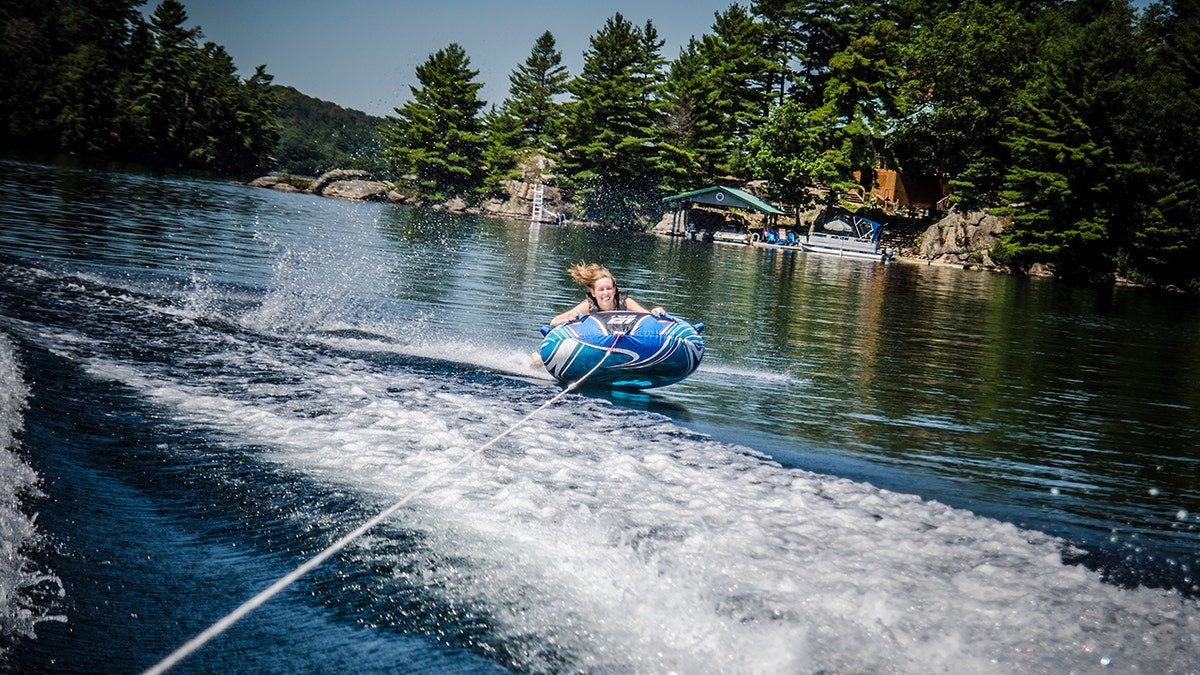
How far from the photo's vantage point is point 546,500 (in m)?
5.18

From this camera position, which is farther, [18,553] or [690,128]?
[690,128]

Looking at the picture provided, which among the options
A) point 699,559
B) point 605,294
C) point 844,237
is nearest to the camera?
point 699,559

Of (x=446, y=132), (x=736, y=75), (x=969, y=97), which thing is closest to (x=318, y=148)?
(x=446, y=132)

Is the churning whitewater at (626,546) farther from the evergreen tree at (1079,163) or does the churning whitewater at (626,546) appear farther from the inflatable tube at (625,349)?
the evergreen tree at (1079,163)

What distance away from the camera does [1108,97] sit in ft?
128

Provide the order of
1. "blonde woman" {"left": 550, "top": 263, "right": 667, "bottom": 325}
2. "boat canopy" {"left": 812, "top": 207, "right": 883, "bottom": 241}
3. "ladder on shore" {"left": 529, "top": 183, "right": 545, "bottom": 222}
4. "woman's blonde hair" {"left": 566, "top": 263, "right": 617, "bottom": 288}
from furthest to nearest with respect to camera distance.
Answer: "ladder on shore" {"left": 529, "top": 183, "right": 545, "bottom": 222} → "boat canopy" {"left": 812, "top": 207, "right": 883, "bottom": 241} → "woman's blonde hair" {"left": 566, "top": 263, "right": 617, "bottom": 288} → "blonde woman" {"left": 550, "top": 263, "right": 667, "bottom": 325}

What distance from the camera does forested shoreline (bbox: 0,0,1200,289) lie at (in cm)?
3931

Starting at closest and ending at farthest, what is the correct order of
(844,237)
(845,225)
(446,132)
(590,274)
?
(590,274), (844,237), (845,225), (446,132)

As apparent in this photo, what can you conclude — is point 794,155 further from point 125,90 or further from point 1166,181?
point 125,90

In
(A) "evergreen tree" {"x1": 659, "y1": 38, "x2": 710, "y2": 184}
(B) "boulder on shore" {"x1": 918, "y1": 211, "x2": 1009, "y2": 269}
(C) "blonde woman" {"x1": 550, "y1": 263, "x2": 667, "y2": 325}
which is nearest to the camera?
(C) "blonde woman" {"x1": 550, "y1": 263, "x2": 667, "y2": 325}

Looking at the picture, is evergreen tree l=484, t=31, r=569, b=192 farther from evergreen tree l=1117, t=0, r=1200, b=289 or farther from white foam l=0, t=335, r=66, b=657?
white foam l=0, t=335, r=66, b=657

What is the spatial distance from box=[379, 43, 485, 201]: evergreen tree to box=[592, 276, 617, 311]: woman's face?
55.7m

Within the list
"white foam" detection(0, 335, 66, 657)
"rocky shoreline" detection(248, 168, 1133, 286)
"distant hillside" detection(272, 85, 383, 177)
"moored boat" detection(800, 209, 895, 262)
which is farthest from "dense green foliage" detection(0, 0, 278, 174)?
"white foam" detection(0, 335, 66, 657)

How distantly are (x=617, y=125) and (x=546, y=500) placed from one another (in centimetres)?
5389
